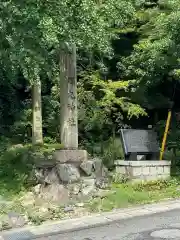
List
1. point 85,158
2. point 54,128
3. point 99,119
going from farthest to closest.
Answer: point 54,128, point 99,119, point 85,158

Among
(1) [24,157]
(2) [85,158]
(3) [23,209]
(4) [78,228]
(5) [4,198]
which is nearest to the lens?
(4) [78,228]

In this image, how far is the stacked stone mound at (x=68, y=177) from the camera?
816cm

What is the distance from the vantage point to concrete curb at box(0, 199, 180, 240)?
252 inches

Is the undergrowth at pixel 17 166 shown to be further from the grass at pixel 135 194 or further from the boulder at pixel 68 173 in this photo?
the grass at pixel 135 194

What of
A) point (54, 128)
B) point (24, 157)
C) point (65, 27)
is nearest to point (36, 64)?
point (65, 27)

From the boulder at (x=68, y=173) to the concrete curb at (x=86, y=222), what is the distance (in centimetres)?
114

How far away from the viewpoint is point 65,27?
6.99 m

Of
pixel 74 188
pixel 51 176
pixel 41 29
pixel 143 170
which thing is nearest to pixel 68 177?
pixel 74 188

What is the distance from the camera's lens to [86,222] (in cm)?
693

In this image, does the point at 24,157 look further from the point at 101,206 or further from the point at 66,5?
the point at 66,5

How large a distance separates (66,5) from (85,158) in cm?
343

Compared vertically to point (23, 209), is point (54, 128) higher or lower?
higher

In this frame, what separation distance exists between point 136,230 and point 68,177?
2355 mm

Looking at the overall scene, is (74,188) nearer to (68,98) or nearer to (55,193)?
(55,193)
